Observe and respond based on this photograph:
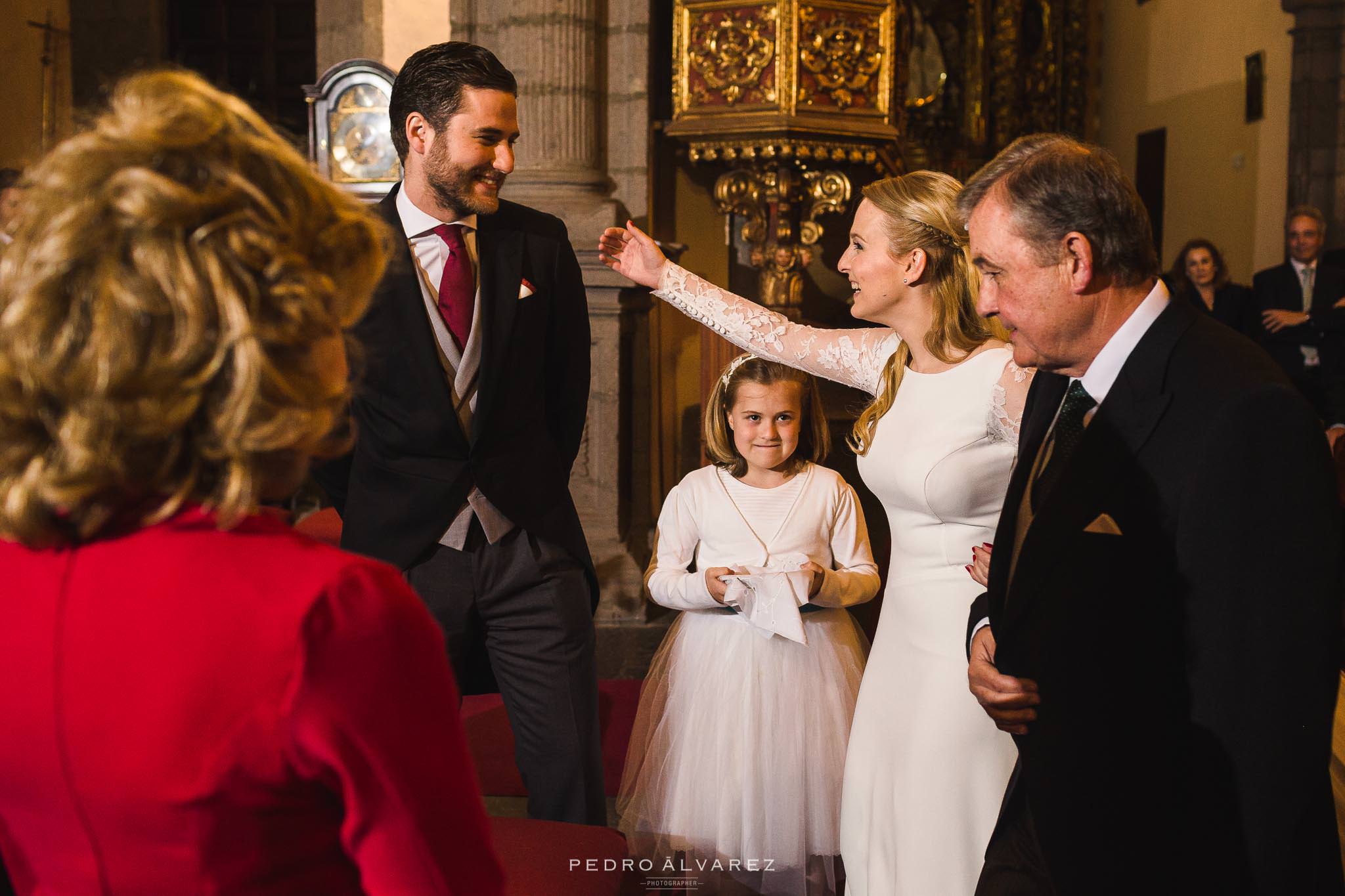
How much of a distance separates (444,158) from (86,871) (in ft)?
6.69

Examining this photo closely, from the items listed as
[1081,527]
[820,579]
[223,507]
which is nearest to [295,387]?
[223,507]

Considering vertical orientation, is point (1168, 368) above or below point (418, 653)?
above

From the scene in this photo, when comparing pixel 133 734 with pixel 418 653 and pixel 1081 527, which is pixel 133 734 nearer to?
pixel 418 653

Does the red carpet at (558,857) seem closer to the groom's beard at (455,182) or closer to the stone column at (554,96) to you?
the groom's beard at (455,182)

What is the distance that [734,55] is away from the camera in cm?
555

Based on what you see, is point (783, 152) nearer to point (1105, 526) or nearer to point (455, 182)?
point (455, 182)

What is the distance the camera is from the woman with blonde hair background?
3.09 ft

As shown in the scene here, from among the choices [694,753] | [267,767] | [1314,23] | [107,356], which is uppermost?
[1314,23]

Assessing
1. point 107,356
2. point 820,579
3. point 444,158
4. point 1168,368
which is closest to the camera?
point 107,356

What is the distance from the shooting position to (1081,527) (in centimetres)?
169

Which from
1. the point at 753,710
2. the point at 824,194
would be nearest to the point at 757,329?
the point at 753,710

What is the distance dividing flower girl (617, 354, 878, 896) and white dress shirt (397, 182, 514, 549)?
581mm

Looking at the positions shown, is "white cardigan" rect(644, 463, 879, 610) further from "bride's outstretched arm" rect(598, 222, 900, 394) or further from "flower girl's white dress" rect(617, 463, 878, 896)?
"bride's outstretched arm" rect(598, 222, 900, 394)

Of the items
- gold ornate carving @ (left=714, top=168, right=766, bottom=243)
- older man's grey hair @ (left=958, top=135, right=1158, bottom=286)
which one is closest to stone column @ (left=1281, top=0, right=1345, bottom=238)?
gold ornate carving @ (left=714, top=168, right=766, bottom=243)
